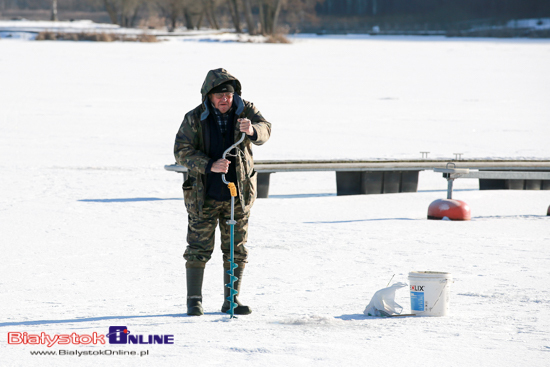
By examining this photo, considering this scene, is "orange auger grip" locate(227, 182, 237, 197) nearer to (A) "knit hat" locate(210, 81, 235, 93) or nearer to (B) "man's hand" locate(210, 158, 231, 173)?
(B) "man's hand" locate(210, 158, 231, 173)

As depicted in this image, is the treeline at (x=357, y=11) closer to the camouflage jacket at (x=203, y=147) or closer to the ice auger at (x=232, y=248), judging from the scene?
the camouflage jacket at (x=203, y=147)

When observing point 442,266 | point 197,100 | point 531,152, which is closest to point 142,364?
point 442,266

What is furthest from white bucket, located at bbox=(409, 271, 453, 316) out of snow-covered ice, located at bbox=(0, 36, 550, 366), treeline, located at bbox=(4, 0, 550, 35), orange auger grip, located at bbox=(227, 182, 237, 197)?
treeline, located at bbox=(4, 0, 550, 35)

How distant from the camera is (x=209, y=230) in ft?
15.6

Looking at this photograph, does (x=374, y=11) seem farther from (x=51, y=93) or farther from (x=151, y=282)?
(x=151, y=282)

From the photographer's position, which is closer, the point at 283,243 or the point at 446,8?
the point at 283,243

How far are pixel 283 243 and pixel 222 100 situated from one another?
2833mm

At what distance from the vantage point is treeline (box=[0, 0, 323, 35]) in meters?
65.3

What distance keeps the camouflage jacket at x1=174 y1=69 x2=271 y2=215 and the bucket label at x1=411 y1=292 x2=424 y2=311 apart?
46.7 inches

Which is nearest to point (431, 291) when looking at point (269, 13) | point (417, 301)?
point (417, 301)

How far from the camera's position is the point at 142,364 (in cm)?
384

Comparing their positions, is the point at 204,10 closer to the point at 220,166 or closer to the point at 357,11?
the point at 357,11

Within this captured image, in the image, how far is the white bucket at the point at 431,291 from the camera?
15.5 feet

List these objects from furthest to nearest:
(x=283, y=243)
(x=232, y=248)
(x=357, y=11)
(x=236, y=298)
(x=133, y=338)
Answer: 1. (x=357, y=11)
2. (x=283, y=243)
3. (x=236, y=298)
4. (x=232, y=248)
5. (x=133, y=338)
